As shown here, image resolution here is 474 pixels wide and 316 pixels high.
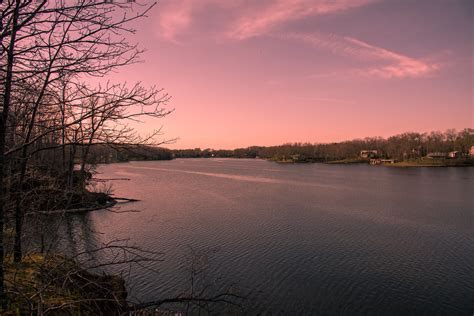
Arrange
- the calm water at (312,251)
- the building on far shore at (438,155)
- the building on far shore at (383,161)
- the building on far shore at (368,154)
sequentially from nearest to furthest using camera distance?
the calm water at (312,251) → the building on far shore at (383,161) → the building on far shore at (438,155) → the building on far shore at (368,154)

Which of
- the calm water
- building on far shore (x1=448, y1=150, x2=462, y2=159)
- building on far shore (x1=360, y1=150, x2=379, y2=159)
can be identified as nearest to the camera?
the calm water

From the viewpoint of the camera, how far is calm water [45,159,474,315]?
1510cm

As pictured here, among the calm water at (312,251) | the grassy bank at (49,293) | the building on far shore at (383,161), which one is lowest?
the calm water at (312,251)

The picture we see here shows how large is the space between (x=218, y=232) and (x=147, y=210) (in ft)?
39.3

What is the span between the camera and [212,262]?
62.7 ft

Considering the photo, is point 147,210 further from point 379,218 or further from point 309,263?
point 379,218

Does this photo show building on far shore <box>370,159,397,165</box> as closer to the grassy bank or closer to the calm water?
the calm water

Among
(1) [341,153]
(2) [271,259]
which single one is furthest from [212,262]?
(1) [341,153]

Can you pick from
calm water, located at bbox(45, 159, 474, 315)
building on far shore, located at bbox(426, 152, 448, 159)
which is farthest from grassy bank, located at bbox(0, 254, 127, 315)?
building on far shore, located at bbox(426, 152, 448, 159)

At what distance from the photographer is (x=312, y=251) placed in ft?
69.9

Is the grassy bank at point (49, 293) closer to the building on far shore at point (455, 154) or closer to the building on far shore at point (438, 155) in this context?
the building on far shore at point (438, 155)

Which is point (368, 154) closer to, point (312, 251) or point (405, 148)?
point (405, 148)

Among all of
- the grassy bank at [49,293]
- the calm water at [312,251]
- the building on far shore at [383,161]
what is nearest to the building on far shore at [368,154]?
the building on far shore at [383,161]

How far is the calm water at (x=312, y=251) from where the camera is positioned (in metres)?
15.1
